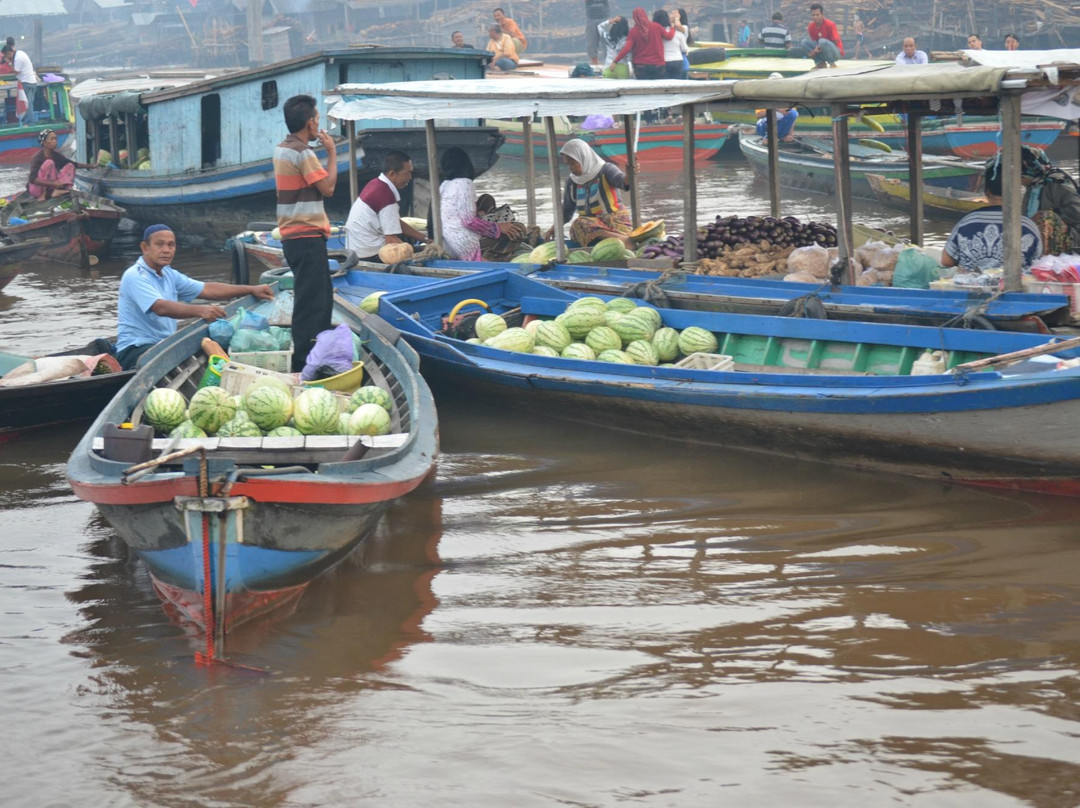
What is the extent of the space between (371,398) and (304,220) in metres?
1.33

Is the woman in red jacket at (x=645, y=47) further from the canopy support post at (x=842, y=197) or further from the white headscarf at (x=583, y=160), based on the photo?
the canopy support post at (x=842, y=197)

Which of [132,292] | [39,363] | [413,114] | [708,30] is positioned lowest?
[39,363]

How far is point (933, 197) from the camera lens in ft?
45.7

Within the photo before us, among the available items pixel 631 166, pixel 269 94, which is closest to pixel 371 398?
pixel 631 166

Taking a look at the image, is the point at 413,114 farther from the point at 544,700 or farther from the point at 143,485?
the point at 544,700

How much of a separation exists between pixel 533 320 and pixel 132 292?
8.44ft

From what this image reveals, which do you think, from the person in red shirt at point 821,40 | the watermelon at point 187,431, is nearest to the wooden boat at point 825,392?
the watermelon at point 187,431

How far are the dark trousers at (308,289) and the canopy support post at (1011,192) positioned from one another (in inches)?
146

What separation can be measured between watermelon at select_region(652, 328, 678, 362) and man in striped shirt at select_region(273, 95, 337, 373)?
1.98 meters

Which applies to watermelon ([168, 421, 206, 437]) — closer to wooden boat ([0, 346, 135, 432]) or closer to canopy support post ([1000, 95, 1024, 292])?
wooden boat ([0, 346, 135, 432])

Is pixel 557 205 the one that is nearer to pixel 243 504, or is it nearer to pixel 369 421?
pixel 369 421

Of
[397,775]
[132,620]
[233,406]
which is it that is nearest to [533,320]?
[233,406]

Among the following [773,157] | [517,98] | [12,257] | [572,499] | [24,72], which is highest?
[24,72]

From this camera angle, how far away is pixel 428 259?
362 inches
